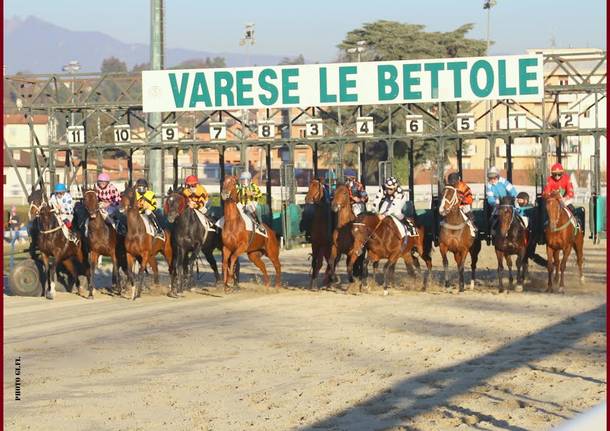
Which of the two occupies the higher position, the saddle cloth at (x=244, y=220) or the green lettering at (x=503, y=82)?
the green lettering at (x=503, y=82)

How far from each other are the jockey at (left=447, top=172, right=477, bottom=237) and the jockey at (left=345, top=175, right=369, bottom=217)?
1.67 m

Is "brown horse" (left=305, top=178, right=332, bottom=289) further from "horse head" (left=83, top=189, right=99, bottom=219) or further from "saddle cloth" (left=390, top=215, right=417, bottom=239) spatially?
"horse head" (left=83, top=189, right=99, bottom=219)

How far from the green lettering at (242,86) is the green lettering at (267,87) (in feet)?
0.73

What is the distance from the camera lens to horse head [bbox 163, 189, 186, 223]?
21.6 m

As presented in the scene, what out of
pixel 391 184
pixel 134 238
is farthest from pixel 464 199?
pixel 134 238

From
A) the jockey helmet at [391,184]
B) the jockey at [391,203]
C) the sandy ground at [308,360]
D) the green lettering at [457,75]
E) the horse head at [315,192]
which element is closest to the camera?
the sandy ground at [308,360]

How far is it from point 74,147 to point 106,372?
609 inches

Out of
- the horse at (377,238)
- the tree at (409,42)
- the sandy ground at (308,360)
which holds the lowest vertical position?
the sandy ground at (308,360)

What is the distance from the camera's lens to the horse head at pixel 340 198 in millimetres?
21719

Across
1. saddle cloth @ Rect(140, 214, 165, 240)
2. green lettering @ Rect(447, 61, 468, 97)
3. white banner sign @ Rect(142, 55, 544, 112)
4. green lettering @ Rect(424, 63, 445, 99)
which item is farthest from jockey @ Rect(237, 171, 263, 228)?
green lettering @ Rect(447, 61, 468, 97)

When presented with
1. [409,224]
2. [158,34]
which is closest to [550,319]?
[409,224]

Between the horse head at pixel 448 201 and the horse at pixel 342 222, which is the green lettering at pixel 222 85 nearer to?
the horse at pixel 342 222

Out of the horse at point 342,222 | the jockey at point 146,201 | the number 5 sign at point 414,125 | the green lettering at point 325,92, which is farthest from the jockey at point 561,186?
the green lettering at point 325,92

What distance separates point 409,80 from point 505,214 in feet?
21.0
